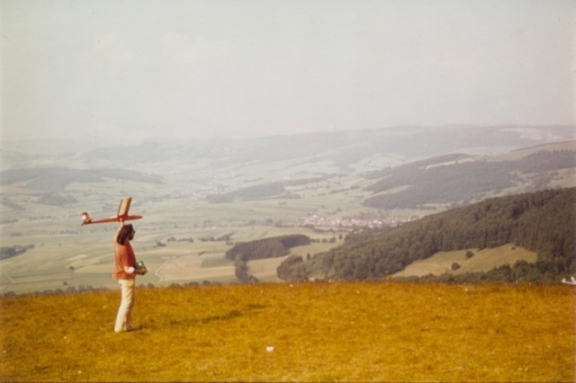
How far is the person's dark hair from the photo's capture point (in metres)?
15.9

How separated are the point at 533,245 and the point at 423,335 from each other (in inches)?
2119

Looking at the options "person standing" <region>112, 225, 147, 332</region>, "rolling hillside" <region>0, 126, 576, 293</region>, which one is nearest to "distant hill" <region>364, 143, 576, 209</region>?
"rolling hillside" <region>0, 126, 576, 293</region>

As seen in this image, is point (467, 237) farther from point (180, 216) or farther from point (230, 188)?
point (230, 188)

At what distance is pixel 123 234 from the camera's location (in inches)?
627

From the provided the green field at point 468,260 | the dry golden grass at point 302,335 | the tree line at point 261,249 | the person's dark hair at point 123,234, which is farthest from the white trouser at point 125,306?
the tree line at point 261,249

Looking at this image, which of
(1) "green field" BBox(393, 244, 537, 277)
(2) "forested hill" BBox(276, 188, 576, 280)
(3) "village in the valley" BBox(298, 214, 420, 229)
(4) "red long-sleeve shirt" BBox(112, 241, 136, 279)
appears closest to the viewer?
(4) "red long-sleeve shirt" BBox(112, 241, 136, 279)

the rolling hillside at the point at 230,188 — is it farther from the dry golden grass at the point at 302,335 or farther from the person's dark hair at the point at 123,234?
the person's dark hair at the point at 123,234

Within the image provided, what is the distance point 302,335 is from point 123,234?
5.56m

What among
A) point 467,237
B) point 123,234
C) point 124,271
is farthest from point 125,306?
point 467,237

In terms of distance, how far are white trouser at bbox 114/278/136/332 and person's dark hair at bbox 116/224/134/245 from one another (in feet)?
3.63

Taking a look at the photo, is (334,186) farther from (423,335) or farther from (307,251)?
(423,335)

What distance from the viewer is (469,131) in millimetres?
169500

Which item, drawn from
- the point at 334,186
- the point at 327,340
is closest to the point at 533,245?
the point at 327,340

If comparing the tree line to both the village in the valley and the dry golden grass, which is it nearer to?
the village in the valley
